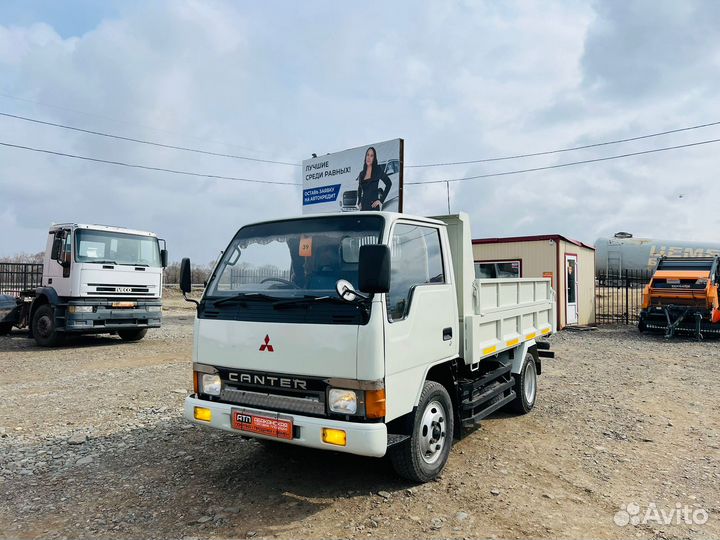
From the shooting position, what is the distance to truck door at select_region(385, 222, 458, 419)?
12.1 feet

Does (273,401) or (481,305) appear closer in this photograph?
(273,401)

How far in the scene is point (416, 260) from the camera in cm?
425

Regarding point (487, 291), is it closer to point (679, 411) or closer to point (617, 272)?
point (679, 411)

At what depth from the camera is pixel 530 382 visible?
6.61 meters

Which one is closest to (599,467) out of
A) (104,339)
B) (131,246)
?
(131,246)

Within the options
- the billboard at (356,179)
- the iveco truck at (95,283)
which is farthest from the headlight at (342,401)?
the billboard at (356,179)

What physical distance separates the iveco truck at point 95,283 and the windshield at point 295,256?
27.6 ft

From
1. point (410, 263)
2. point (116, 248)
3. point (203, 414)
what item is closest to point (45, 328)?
point (116, 248)

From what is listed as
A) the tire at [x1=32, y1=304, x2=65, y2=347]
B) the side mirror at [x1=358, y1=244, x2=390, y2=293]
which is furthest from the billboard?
the side mirror at [x1=358, y1=244, x2=390, y2=293]

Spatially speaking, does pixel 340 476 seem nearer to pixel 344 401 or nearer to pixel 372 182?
pixel 344 401

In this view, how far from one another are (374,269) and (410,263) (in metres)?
0.87

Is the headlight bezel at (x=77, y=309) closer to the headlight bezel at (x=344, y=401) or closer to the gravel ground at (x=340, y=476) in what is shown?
the gravel ground at (x=340, y=476)

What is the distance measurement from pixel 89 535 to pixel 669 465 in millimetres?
4919

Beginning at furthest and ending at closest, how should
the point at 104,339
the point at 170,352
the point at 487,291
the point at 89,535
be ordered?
the point at 104,339 → the point at 170,352 → the point at 487,291 → the point at 89,535
